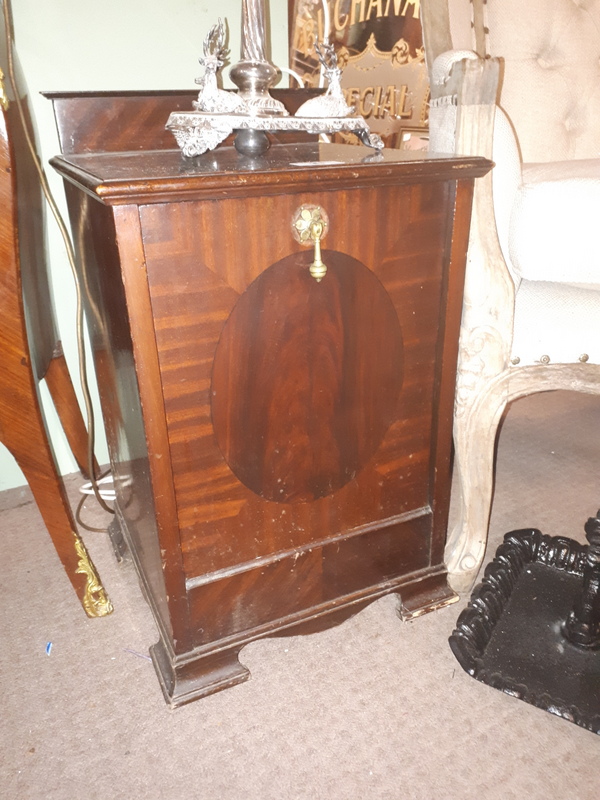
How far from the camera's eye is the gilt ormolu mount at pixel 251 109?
2.40 ft

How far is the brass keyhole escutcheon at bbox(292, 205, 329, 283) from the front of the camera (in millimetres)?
696

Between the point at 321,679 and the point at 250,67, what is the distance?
88cm

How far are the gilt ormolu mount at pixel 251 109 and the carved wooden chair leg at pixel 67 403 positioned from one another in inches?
24.0

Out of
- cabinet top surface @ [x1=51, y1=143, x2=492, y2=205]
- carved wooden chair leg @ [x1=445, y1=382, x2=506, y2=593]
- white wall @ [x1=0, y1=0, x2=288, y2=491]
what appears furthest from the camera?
white wall @ [x1=0, y1=0, x2=288, y2=491]

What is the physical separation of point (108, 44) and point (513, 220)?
2.70ft

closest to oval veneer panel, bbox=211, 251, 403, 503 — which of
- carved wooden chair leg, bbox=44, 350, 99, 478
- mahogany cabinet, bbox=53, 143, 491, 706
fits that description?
mahogany cabinet, bbox=53, 143, 491, 706

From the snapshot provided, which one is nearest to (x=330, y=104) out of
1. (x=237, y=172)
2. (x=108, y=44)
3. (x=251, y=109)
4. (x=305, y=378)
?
(x=251, y=109)

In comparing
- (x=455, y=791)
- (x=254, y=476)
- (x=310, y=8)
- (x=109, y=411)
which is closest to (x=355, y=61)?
(x=310, y=8)

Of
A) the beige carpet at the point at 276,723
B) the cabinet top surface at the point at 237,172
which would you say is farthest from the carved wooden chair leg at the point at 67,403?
the cabinet top surface at the point at 237,172

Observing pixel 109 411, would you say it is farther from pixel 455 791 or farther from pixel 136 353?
pixel 455 791

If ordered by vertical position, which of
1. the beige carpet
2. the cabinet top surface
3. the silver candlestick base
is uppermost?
the silver candlestick base

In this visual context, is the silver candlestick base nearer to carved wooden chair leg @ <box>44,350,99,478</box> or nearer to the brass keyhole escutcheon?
the brass keyhole escutcheon

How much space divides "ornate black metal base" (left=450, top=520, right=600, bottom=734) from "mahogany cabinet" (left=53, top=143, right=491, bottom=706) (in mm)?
135

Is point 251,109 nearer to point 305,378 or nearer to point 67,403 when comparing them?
point 305,378
